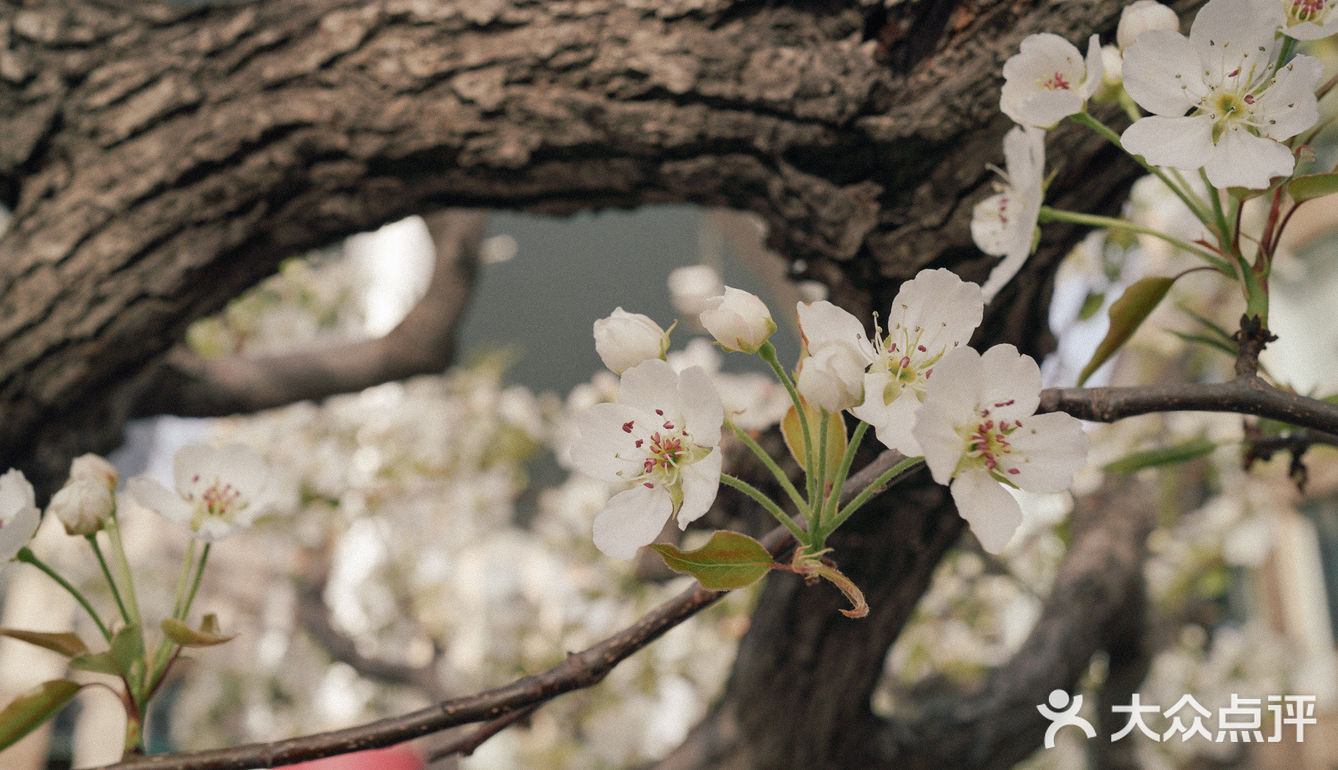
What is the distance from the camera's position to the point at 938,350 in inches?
16.7

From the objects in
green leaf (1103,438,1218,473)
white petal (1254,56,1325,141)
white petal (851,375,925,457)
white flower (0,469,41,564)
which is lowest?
green leaf (1103,438,1218,473)

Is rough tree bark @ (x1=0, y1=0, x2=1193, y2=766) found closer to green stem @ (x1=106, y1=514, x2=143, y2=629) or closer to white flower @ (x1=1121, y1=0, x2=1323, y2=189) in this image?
white flower @ (x1=1121, y1=0, x2=1323, y2=189)

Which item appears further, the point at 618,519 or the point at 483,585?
the point at 483,585

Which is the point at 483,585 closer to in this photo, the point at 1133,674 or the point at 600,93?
the point at 1133,674

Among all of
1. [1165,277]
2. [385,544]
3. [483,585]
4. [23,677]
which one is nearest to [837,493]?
[1165,277]

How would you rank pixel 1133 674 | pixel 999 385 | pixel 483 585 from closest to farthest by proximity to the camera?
pixel 999 385 < pixel 1133 674 < pixel 483 585

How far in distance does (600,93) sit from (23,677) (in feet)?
13.8

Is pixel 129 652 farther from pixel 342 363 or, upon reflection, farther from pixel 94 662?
pixel 342 363

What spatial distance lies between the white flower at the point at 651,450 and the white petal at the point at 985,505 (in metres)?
0.11

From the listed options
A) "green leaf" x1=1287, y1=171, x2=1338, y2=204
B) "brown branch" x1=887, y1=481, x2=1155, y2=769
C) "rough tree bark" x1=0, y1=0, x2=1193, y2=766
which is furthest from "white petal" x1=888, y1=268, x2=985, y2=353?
"brown branch" x1=887, y1=481, x2=1155, y2=769

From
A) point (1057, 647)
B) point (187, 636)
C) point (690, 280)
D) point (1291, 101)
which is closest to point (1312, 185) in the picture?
point (1291, 101)

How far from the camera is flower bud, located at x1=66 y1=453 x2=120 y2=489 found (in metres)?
0.59

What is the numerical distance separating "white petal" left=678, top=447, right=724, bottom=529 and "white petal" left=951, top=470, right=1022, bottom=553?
105 millimetres

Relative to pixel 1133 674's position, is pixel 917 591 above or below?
above
